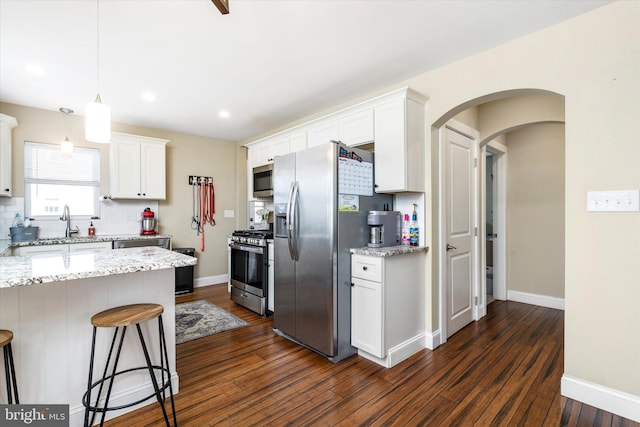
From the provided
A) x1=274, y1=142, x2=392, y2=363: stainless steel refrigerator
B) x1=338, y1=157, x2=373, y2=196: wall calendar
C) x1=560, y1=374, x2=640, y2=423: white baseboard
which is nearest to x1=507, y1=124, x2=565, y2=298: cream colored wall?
x1=560, y1=374, x2=640, y2=423: white baseboard

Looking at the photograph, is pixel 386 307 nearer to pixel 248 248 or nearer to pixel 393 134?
pixel 393 134

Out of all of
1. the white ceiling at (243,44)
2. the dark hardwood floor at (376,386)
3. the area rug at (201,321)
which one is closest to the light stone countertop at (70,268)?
the dark hardwood floor at (376,386)

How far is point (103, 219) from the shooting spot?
4297mm

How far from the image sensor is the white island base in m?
1.57

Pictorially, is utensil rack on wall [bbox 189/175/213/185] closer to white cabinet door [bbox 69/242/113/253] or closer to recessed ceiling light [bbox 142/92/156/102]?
white cabinet door [bbox 69/242/113/253]

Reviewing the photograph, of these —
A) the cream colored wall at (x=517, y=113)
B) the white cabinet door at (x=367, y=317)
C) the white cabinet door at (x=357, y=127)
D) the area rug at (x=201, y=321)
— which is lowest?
the area rug at (x=201, y=321)

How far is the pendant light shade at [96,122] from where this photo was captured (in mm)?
1822

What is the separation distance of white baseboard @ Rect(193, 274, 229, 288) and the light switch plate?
5.11 metres

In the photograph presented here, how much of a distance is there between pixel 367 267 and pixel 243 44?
2.11 metres

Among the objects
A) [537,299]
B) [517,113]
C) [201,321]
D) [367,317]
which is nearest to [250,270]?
[201,321]

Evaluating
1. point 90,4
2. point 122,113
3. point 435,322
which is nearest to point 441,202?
point 435,322

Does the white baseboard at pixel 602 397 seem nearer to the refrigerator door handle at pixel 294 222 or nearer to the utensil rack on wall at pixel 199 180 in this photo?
the refrigerator door handle at pixel 294 222

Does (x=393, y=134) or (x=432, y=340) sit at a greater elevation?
(x=393, y=134)

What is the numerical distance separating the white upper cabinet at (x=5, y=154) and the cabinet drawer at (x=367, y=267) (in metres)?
4.19
